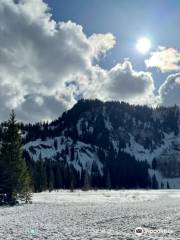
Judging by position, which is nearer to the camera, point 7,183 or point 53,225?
point 53,225

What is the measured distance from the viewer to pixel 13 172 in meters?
53.9

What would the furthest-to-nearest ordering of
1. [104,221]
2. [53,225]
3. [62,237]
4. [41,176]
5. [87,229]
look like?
1. [41,176]
2. [104,221]
3. [53,225]
4. [87,229]
5. [62,237]

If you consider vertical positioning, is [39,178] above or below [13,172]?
above

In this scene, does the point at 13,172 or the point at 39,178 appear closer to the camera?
the point at 13,172

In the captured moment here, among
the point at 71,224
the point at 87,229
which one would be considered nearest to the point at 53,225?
the point at 71,224

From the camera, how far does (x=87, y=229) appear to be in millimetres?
23578

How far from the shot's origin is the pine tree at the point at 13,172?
175ft

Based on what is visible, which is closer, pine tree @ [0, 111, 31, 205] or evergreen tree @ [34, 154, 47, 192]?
pine tree @ [0, 111, 31, 205]

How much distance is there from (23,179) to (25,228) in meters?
29.1

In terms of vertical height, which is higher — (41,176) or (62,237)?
(41,176)

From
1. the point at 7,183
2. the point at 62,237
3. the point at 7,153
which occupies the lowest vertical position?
the point at 62,237

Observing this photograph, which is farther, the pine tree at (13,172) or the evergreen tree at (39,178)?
the evergreen tree at (39,178)

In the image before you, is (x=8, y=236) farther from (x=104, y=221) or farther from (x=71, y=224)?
(x=104, y=221)

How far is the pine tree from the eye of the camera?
175ft
